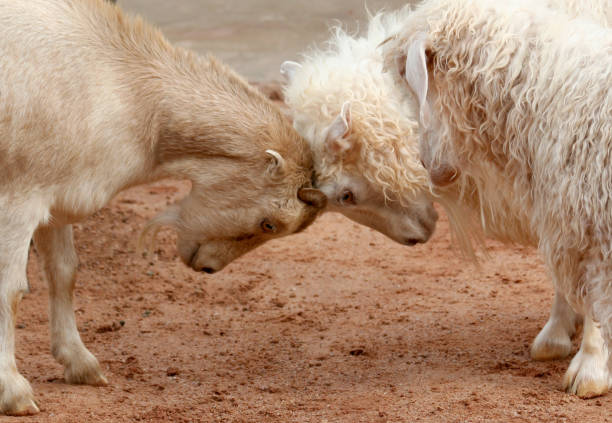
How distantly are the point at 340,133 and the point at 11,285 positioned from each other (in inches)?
67.4

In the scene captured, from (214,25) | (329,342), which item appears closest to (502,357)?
(329,342)

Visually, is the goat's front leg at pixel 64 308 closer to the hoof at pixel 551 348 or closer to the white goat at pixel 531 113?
the white goat at pixel 531 113

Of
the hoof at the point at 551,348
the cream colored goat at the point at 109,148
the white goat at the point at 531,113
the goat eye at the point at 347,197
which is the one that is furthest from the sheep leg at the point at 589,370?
the cream colored goat at the point at 109,148

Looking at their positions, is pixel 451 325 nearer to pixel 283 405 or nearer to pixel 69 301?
pixel 283 405

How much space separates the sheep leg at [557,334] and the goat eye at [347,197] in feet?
3.83

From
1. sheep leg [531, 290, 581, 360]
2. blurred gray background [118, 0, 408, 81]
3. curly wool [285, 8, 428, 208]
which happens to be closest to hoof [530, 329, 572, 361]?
sheep leg [531, 290, 581, 360]

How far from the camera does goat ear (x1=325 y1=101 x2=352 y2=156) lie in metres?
4.67

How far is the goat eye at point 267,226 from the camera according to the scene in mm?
4547

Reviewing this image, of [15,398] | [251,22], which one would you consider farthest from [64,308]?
[251,22]

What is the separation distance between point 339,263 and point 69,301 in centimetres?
248

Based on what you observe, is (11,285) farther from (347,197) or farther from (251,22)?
(251,22)

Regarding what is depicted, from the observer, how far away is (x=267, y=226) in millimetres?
4578

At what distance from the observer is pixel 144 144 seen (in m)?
4.40

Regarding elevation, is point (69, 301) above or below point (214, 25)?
below
